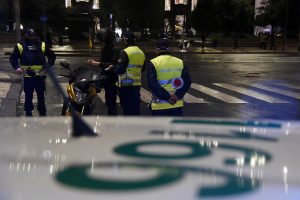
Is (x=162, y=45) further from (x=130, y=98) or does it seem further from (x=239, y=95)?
(x=239, y=95)

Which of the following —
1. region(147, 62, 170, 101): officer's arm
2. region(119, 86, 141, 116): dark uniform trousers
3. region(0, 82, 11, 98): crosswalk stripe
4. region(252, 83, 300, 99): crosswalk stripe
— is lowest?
region(252, 83, 300, 99): crosswalk stripe

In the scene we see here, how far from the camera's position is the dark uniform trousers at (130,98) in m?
7.82

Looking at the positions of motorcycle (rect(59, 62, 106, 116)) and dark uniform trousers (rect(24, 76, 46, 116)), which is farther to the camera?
dark uniform trousers (rect(24, 76, 46, 116))

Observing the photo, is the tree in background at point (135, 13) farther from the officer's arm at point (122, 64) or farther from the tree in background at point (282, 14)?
the officer's arm at point (122, 64)

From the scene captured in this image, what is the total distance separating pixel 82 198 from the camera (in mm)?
1586

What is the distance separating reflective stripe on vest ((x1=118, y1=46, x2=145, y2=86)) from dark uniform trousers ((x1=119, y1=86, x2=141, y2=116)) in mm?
92

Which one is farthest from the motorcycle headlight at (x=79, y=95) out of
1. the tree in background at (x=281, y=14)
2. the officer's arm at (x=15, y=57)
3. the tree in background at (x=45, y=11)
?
the tree in background at (x=45, y=11)

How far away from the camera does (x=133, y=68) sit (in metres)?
7.67

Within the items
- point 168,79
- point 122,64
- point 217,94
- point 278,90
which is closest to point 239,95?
point 217,94

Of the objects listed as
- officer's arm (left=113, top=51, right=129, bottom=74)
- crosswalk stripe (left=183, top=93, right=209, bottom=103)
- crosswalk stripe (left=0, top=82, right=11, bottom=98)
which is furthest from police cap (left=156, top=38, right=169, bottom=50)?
crosswalk stripe (left=0, top=82, right=11, bottom=98)

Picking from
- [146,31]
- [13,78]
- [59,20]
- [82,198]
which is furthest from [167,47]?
[59,20]

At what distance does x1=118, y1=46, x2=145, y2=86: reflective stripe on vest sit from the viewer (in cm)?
758

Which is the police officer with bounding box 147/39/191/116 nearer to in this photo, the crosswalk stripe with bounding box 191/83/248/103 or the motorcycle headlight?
the motorcycle headlight

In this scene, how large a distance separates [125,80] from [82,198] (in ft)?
20.2
